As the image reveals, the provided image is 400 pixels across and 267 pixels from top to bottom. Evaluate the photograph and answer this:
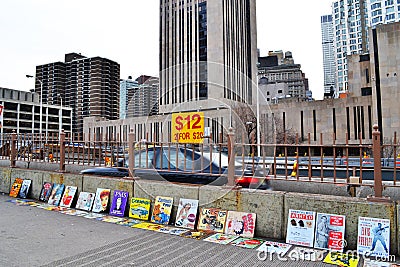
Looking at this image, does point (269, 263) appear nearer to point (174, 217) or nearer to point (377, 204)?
point (377, 204)

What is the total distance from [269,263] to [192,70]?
7114 mm

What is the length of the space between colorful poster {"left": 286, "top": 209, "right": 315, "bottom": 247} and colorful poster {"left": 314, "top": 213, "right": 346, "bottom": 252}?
3.2 inches

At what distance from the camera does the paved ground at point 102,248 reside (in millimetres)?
3662

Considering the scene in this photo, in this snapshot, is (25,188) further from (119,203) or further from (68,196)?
(119,203)

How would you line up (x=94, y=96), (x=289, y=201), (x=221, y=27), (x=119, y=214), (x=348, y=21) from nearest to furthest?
(x=289, y=201)
(x=119, y=214)
(x=221, y=27)
(x=348, y=21)
(x=94, y=96)

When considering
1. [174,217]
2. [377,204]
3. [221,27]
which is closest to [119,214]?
[174,217]

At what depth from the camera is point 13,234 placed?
4766 millimetres

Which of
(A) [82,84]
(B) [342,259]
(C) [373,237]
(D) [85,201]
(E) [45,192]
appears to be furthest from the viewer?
(A) [82,84]

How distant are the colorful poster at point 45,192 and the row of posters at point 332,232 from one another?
225 inches

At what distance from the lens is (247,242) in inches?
173

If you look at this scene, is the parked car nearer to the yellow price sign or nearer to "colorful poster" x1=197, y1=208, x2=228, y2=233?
the yellow price sign

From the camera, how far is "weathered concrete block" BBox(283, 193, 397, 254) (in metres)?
3.90

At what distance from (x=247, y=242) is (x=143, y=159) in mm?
3226

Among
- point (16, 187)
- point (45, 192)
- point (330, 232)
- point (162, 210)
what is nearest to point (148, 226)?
point (162, 210)
